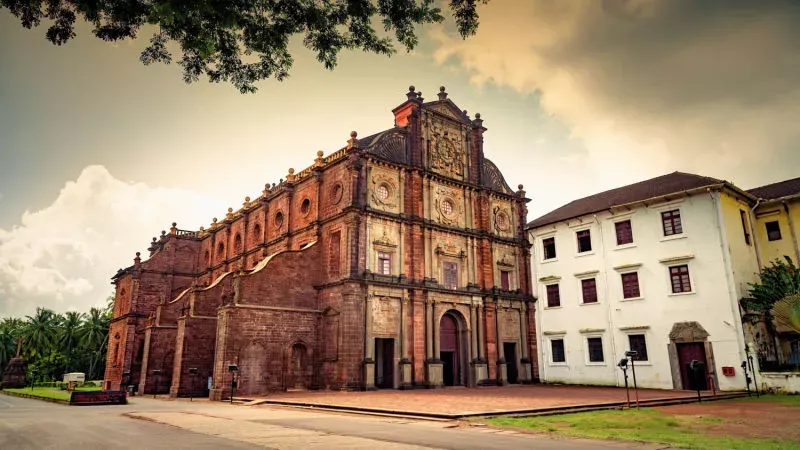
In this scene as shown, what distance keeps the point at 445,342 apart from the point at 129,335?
82.3 ft

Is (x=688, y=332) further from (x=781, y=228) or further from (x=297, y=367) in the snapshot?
(x=297, y=367)

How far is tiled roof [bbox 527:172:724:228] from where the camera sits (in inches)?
1034

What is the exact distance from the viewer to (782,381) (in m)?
21.3

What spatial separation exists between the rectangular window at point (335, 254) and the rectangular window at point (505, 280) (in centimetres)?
1165

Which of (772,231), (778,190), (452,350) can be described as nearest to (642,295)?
(772,231)

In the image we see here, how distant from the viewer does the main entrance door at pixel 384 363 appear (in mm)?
27219

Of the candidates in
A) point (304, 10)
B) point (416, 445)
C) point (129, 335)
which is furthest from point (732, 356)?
point (129, 335)

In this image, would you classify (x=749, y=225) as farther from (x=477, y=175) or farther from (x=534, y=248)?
(x=477, y=175)

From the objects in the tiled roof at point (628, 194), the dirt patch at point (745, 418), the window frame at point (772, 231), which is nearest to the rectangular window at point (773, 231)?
the window frame at point (772, 231)

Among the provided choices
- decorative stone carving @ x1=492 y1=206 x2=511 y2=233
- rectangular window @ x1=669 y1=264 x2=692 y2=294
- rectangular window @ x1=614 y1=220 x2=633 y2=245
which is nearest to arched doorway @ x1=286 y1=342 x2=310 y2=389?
decorative stone carving @ x1=492 y1=206 x2=511 y2=233

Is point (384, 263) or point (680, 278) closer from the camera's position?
point (680, 278)

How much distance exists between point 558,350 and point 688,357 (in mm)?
7639

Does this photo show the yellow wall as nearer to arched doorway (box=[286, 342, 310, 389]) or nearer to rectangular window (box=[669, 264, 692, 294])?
rectangular window (box=[669, 264, 692, 294])

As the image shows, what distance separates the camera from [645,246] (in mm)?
26969
